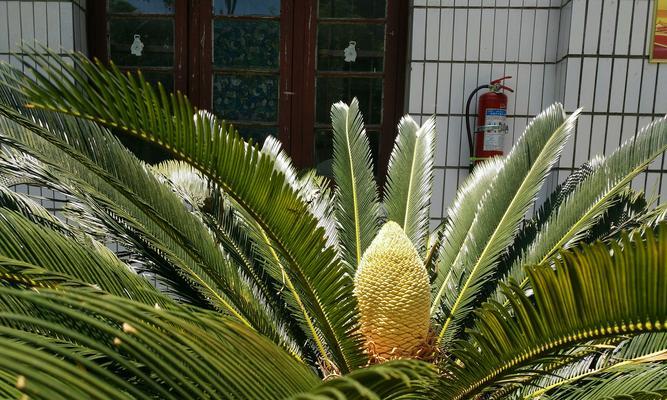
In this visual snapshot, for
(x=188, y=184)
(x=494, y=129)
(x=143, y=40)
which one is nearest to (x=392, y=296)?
(x=188, y=184)

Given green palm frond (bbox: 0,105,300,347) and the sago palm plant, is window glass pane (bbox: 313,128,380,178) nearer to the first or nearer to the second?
the sago palm plant

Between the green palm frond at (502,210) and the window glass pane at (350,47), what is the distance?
4.90 feet

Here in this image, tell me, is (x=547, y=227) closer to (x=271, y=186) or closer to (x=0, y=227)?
(x=271, y=186)

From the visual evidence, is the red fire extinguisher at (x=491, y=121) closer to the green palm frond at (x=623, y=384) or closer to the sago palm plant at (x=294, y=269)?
the sago palm plant at (x=294, y=269)

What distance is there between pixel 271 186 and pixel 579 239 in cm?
126

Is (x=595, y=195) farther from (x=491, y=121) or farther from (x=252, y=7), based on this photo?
(x=252, y=7)

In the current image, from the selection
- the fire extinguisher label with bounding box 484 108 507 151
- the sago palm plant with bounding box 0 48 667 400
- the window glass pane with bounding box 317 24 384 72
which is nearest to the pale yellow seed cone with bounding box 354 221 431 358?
the sago palm plant with bounding box 0 48 667 400

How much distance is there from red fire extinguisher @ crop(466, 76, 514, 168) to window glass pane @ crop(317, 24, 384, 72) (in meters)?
0.71

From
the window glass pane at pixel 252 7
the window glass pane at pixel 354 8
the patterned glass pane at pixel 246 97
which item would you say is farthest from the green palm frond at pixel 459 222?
the window glass pane at pixel 252 7

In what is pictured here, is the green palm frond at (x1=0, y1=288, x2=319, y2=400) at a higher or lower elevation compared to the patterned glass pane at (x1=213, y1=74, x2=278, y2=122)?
lower

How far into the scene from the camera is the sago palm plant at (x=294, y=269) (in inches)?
25.9

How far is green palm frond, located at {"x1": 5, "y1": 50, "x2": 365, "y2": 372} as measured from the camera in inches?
40.4

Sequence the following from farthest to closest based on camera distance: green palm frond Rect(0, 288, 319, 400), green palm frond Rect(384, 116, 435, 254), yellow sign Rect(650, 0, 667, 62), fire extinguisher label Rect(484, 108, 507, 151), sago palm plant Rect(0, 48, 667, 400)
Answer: fire extinguisher label Rect(484, 108, 507, 151) → yellow sign Rect(650, 0, 667, 62) → green palm frond Rect(384, 116, 435, 254) → sago palm plant Rect(0, 48, 667, 400) → green palm frond Rect(0, 288, 319, 400)

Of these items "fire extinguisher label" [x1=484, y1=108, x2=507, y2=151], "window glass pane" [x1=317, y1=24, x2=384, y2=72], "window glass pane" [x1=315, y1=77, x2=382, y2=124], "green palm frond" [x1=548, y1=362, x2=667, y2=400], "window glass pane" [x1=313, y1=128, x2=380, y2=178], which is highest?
"window glass pane" [x1=317, y1=24, x2=384, y2=72]
